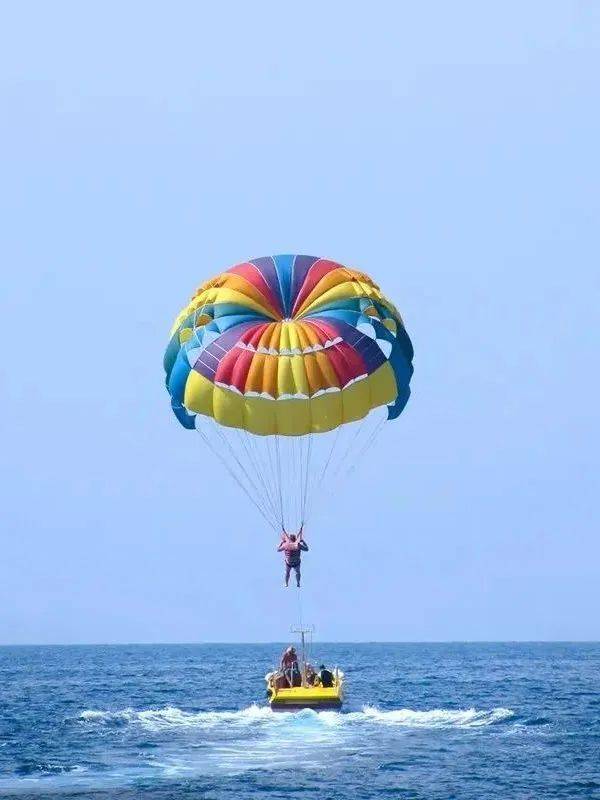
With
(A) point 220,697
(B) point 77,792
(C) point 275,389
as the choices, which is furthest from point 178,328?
(A) point 220,697

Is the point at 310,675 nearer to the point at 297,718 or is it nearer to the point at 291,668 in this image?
the point at 291,668

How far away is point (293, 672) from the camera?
129 feet

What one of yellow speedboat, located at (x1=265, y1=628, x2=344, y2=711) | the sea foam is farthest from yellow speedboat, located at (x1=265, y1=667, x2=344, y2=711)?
the sea foam

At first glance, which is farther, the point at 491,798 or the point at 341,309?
the point at 341,309

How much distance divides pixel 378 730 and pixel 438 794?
36.3 ft

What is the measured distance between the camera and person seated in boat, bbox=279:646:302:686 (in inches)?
1540

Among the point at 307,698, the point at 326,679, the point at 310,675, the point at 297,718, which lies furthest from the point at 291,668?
the point at 297,718

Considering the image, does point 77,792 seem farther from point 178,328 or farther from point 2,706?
point 2,706

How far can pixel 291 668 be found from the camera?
3966 cm

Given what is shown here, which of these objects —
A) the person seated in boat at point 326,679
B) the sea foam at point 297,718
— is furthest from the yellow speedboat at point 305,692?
the sea foam at point 297,718

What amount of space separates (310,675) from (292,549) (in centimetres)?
456

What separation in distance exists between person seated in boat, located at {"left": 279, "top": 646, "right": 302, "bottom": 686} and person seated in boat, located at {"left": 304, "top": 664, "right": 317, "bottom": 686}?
12.0 inches

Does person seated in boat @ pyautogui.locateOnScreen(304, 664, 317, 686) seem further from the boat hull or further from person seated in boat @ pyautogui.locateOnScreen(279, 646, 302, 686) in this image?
the boat hull

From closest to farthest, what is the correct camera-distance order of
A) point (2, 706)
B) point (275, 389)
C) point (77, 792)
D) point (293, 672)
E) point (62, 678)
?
point (77, 792)
point (275, 389)
point (293, 672)
point (2, 706)
point (62, 678)
